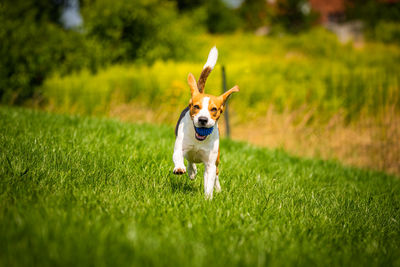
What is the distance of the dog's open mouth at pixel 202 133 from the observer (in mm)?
2368

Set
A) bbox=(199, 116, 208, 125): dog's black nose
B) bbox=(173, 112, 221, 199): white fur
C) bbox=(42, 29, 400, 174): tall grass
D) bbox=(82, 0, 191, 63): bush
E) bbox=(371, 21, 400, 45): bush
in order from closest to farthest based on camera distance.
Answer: bbox=(199, 116, 208, 125): dog's black nose → bbox=(173, 112, 221, 199): white fur → bbox=(42, 29, 400, 174): tall grass → bbox=(82, 0, 191, 63): bush → bbox=(371, 21, 400, 45): bush

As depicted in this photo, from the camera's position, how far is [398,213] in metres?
3.25

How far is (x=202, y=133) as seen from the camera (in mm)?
Result: 2375

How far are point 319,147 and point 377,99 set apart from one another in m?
2.45

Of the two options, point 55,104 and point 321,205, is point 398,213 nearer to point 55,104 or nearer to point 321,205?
point 321,205

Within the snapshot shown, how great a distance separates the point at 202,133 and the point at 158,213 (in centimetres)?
71

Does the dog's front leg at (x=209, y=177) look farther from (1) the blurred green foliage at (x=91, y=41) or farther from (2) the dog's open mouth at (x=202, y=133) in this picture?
(1) the blurred green foliage at (x=91, y=41)

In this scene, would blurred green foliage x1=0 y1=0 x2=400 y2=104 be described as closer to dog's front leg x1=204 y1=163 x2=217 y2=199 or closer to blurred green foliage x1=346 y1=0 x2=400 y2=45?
blurred green foliage x1=346 y1=0 x2=400 y2=45

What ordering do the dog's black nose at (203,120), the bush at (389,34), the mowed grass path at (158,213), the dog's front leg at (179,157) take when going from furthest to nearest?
1. the bush at (389,34)
2. the dog's front leg at (179,157)
3. the dog's black nose at (203,120)
4. the mowed grass path at (158,213)

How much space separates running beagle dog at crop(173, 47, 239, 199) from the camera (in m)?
2.35

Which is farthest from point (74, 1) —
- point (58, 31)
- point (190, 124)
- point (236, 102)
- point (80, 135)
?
point (190, 124)

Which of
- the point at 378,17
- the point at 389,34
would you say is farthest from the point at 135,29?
the point at 378,17

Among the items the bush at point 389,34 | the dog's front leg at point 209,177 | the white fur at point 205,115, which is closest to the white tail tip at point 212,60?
the white fur at point 205,115

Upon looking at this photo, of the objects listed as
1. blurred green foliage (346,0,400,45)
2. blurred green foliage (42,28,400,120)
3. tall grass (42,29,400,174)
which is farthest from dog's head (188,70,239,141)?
blurred green foliage (346,0,400,45)
